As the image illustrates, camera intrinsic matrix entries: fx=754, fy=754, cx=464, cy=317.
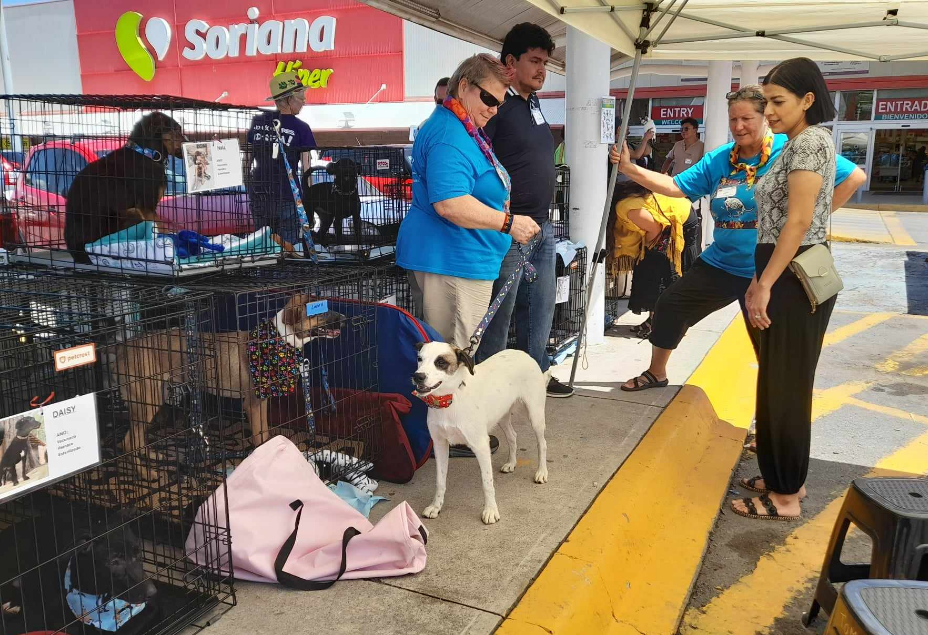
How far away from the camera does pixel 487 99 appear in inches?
146

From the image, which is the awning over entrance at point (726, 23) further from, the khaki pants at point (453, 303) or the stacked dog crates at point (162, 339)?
the stacked dog crates at point (162, 339)

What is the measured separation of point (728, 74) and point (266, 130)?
377 inches

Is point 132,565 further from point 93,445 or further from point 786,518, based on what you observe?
point 786,518

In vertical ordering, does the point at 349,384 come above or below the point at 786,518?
above

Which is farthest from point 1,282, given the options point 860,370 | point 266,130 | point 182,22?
point 182,22

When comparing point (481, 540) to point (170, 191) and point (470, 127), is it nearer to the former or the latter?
point (470, 127)

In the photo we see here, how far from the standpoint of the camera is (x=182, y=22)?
2794cm

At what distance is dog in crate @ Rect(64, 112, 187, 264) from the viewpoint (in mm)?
3609

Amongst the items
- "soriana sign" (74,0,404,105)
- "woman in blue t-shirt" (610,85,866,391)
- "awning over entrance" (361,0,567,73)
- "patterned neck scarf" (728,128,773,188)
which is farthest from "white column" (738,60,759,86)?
"soriana sign" (74,0,404,105)

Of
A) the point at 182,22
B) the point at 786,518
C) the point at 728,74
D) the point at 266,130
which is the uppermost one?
the point at 182,22

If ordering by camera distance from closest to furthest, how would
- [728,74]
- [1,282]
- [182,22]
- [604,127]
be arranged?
[1,282] < [604,127] < [728,74] < [182,22]

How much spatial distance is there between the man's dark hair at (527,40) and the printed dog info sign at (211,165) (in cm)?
180

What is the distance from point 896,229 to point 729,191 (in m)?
15.3

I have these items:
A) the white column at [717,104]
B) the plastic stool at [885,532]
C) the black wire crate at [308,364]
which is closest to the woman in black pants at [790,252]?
the plastic stool at [885,532]
